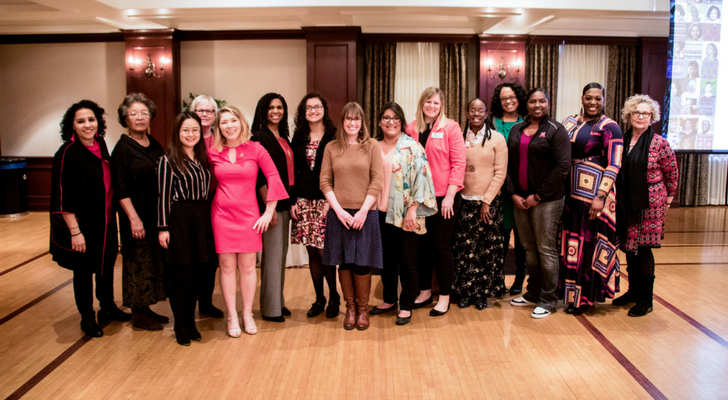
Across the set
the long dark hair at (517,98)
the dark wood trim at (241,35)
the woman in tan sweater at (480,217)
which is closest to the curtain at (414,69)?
the dark wood trim at (241,35)

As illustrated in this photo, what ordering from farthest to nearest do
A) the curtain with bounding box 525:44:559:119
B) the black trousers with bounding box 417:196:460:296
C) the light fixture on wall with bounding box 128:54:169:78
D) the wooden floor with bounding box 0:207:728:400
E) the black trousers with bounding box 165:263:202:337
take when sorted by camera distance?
the curtain with bounding box 525:44:559:119 → the light fixture on wall with bounding box 128:54:169:78 → the black trousers with bounding box 417:196:460:296 → the black trousers with bounding box 165:263:202:337 → the wooden floor with bounding box 0:207:728:400

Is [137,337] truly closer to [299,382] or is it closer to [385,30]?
[299,382]

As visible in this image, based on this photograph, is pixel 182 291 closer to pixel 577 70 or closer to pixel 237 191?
pixel 237 191

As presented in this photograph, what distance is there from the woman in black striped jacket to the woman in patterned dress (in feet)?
7.69

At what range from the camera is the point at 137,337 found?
3342 millimetres

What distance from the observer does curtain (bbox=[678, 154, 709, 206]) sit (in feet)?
27.1

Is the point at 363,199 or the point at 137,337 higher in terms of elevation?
the point at 363,199

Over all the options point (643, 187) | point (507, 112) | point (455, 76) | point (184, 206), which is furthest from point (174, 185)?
point (455, 76)

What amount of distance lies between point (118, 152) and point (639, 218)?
3345 mm

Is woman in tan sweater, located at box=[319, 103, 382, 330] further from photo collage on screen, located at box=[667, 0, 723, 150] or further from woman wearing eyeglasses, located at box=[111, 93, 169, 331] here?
photo collage on screen, located at box=[667, 0, 723, 150]

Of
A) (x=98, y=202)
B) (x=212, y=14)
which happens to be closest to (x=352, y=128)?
(x=98, y=202)

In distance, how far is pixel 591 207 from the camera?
11.6 feet

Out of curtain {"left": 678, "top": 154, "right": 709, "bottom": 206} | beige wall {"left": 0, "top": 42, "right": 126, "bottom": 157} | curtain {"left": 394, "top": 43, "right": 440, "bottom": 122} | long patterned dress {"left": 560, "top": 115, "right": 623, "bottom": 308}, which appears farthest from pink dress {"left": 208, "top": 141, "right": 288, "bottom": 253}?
curtain {"left": 678, "top": 154, "right": 709, "bottom": 206}

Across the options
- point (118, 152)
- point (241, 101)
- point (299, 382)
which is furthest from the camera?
point (241, 101)
